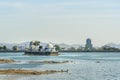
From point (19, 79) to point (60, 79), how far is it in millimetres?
7231

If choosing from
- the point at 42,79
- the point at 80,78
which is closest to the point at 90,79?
the point at 80,78

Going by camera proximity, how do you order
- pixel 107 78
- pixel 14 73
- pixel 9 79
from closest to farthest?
pixel 9 79, pixel 107 78, pixel 14 73

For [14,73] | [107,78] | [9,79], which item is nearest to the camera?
[9,79]

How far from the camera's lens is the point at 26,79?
250 feet

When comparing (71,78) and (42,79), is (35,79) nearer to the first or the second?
(42,79)

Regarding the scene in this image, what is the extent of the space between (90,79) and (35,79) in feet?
32.7

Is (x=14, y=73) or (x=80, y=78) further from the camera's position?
(x=14, y=73)

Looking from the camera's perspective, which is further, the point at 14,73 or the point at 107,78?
the point at 14,73

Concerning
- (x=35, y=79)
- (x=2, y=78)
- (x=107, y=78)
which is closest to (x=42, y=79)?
(x=35, y=79)

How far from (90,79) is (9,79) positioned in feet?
47.7

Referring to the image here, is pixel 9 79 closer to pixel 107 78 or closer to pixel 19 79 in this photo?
pixel 19 79

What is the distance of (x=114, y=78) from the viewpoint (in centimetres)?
8012

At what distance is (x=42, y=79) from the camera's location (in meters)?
76.6

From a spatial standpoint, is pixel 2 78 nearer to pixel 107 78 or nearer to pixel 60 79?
pixel 60 79
